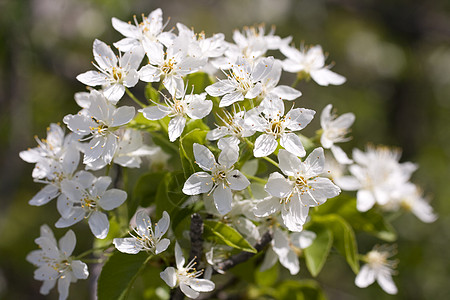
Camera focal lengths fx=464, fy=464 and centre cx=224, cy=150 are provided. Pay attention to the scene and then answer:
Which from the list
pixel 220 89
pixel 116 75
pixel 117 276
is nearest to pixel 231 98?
pixel 220 89

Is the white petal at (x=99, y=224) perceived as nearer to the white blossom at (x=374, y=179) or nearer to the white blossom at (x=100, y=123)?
the white blossom at (x=100, y=123)

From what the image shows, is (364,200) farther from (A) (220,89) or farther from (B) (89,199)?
(B) (89,199)

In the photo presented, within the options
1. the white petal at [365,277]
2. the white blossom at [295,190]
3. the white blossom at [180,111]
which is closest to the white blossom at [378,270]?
the white petal at [365,277]

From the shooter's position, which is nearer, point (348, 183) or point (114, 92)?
point (114, 92)

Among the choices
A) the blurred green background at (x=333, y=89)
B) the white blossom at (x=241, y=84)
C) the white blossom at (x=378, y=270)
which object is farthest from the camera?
the blurred green background at (x=333, y=89)

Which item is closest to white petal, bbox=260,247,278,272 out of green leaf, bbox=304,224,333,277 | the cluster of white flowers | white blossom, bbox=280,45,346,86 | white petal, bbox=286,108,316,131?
the cluster of white flowers

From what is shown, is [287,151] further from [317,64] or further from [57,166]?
[57,166]
